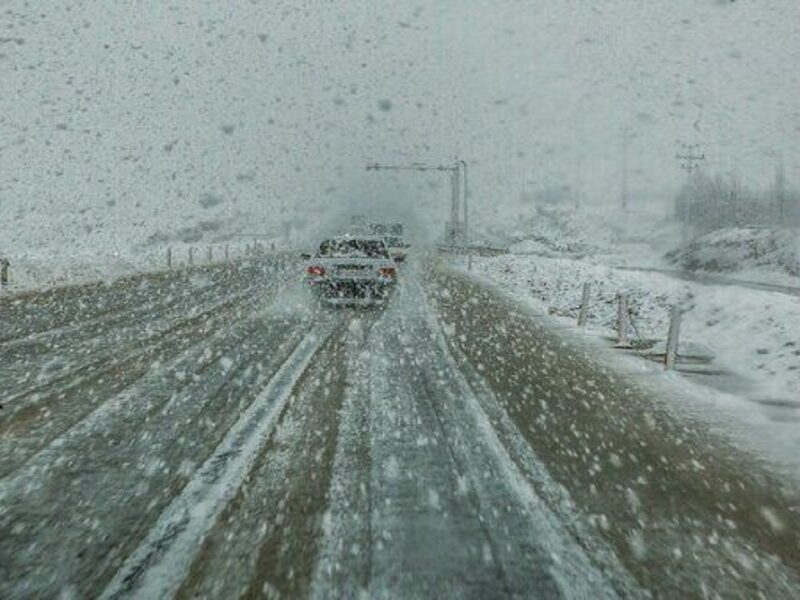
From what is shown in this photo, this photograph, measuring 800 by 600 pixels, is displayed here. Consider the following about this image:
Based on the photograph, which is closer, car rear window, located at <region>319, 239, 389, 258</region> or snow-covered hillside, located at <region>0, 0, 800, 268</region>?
car rear window, located at <region>319, 239, 389, 258</region>

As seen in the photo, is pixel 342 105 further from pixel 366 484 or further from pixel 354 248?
pixel 366 484

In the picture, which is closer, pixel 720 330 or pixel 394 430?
pixel 394 430

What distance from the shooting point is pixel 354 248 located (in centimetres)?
1930

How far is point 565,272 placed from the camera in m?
32.2

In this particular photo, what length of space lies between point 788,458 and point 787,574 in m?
2.79

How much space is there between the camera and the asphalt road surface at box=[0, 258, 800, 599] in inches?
167

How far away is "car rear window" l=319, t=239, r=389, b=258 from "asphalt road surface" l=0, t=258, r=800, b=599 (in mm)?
7514

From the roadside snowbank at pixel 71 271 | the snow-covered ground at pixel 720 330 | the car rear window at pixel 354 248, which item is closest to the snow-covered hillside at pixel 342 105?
the roadside snowbank at pixel 71 271

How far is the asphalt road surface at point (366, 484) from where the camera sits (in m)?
4.25

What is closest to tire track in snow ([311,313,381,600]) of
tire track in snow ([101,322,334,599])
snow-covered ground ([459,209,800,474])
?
tire track in snow ([101,322,334,599])

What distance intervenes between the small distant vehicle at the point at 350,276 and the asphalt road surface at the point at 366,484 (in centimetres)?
691

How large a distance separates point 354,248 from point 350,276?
1018 millimetres

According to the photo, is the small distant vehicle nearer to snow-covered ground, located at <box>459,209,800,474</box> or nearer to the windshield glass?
the windshield glass

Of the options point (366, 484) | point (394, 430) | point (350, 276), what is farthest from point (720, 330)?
point (366, 484)
